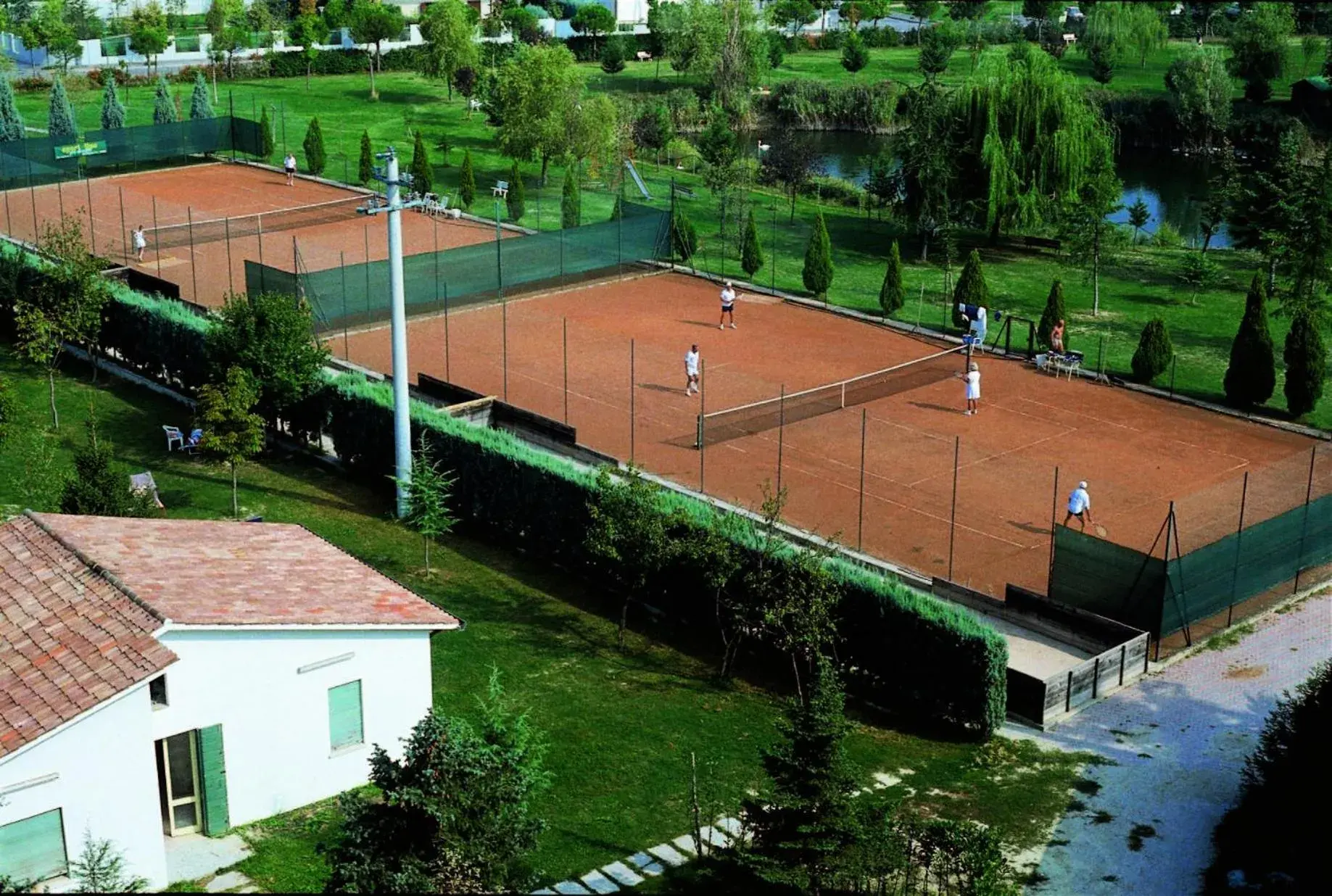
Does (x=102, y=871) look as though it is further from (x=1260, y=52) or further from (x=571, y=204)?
(x=1260, y=52)

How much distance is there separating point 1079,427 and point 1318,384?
546cm

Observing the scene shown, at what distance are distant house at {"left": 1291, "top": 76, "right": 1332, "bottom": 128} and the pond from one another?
7.43m

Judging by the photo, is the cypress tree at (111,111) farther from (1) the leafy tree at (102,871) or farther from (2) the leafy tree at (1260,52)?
(2) the leafy tree at (1260,52)

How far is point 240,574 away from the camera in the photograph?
20.1 m

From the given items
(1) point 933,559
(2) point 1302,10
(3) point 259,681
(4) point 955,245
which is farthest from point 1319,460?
(2) point 1302,10

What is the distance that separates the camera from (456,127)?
72.7 meters

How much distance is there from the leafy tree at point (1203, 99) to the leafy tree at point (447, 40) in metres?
33.2

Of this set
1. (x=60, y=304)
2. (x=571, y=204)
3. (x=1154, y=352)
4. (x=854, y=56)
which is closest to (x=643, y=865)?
(x=60, y=304)

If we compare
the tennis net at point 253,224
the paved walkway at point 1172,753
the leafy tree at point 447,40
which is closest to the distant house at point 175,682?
the paved walkway at point 1172,753

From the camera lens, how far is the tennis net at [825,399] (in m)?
34.3

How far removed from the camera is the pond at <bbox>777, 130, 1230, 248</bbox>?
65500 mm

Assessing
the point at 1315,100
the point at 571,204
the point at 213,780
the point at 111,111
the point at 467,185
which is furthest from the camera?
the point at 1315,100

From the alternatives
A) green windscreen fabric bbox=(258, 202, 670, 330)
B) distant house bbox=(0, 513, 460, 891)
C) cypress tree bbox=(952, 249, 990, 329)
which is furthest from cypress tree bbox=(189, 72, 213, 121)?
distant house bbox=(0, 513, 460, 891)

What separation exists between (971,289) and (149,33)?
51.2 meters
